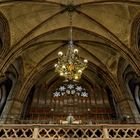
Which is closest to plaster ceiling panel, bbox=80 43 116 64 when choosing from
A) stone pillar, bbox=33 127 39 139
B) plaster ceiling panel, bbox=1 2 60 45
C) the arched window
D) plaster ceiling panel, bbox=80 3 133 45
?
plaster ceiling panel, bbox=80 3 133 45

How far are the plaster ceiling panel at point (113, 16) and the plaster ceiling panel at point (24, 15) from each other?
7.87 feet

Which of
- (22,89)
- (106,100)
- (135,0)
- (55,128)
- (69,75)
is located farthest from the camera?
(106,100)

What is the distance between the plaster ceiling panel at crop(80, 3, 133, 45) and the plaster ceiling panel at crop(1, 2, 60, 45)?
2.40 meters

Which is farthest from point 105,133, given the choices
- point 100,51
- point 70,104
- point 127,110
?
point 100,51

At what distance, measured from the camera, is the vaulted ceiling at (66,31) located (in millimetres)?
13180

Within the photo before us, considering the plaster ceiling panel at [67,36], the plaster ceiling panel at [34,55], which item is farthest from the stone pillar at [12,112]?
the plaster ceiling panel at [67,36]

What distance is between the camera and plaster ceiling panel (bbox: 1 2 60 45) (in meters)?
13.1

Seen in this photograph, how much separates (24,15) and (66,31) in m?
3.31

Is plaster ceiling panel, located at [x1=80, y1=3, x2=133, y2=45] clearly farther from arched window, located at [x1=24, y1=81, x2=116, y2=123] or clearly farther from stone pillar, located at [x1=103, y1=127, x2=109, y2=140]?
stone pillar, located at [x1=103, y1=127, x2=109, y2=140]

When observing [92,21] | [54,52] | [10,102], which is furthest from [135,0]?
[10,102]

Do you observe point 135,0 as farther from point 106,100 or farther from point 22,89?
point 22,89

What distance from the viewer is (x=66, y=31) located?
50.5 ft

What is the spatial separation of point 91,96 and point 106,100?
1.31 metres

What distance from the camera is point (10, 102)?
14.6 m
